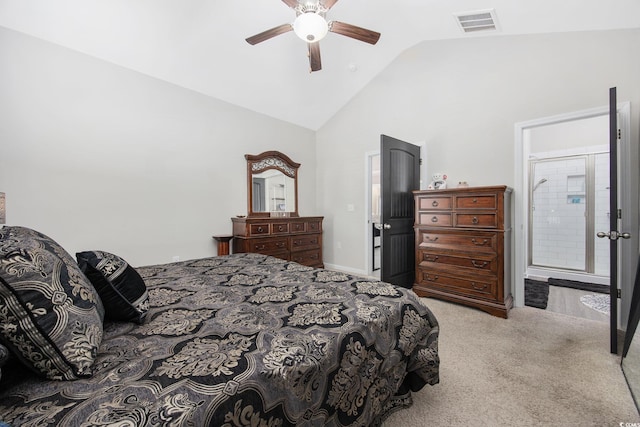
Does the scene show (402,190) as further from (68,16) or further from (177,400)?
(68,16)

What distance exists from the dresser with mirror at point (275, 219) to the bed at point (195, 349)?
233 cm

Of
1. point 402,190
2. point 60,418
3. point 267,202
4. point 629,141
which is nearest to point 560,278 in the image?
point 629,141

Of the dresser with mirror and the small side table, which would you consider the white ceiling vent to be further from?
the small side table

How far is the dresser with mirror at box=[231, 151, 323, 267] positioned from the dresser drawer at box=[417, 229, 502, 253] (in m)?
1.92

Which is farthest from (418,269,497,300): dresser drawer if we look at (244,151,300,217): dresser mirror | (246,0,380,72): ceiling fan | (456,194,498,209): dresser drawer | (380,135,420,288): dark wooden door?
(246,0,380,72): ceiling fan

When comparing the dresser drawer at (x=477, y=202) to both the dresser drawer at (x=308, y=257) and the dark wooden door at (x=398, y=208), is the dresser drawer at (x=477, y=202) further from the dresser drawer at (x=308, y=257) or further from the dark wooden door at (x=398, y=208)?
the dresser drawer at (x=308, y=257)

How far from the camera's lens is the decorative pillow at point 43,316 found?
2.40ft

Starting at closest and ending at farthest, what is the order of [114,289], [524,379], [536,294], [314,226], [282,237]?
[114,289], [524,379], [536,294], [282,237], [314,226]

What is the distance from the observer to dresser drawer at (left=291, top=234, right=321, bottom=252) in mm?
4363

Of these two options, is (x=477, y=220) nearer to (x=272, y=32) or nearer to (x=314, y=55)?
(x=314, y=55)

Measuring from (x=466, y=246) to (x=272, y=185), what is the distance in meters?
3.04

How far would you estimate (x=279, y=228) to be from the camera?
4168 mm

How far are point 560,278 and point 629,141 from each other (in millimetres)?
2702

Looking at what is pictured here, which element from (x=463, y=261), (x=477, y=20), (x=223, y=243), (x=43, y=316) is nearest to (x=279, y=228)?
(x=223, y=243)
